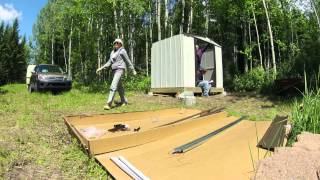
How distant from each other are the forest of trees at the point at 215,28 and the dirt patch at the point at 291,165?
15635mm

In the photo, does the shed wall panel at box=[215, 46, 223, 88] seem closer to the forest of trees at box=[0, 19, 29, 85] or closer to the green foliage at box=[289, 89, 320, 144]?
the green foliage at box=[289, 89, 320, 144]

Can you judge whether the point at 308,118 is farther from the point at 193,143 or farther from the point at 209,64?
the point at 209,64

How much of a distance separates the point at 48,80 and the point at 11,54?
34.0 metres

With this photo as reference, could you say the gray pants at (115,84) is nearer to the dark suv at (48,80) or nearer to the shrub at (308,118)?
the shrub at (308,118)

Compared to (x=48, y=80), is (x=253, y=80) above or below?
below

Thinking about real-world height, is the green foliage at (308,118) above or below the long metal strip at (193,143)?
above

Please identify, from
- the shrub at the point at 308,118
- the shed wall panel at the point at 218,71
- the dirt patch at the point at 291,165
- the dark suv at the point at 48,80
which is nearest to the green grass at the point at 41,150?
the dirt patch at the point at 291,165

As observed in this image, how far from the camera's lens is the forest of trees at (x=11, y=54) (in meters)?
49.1

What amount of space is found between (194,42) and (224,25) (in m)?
20.8

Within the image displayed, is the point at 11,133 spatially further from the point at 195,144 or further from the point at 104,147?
the point at 195,144

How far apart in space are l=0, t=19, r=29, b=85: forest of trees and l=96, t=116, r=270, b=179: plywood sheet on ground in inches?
1695

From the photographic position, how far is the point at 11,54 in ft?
168

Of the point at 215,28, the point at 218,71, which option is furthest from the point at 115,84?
the point at 215,28

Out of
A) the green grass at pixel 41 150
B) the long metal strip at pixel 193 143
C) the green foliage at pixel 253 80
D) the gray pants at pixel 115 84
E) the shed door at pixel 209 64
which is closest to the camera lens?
the green grass at pixel 41 150
